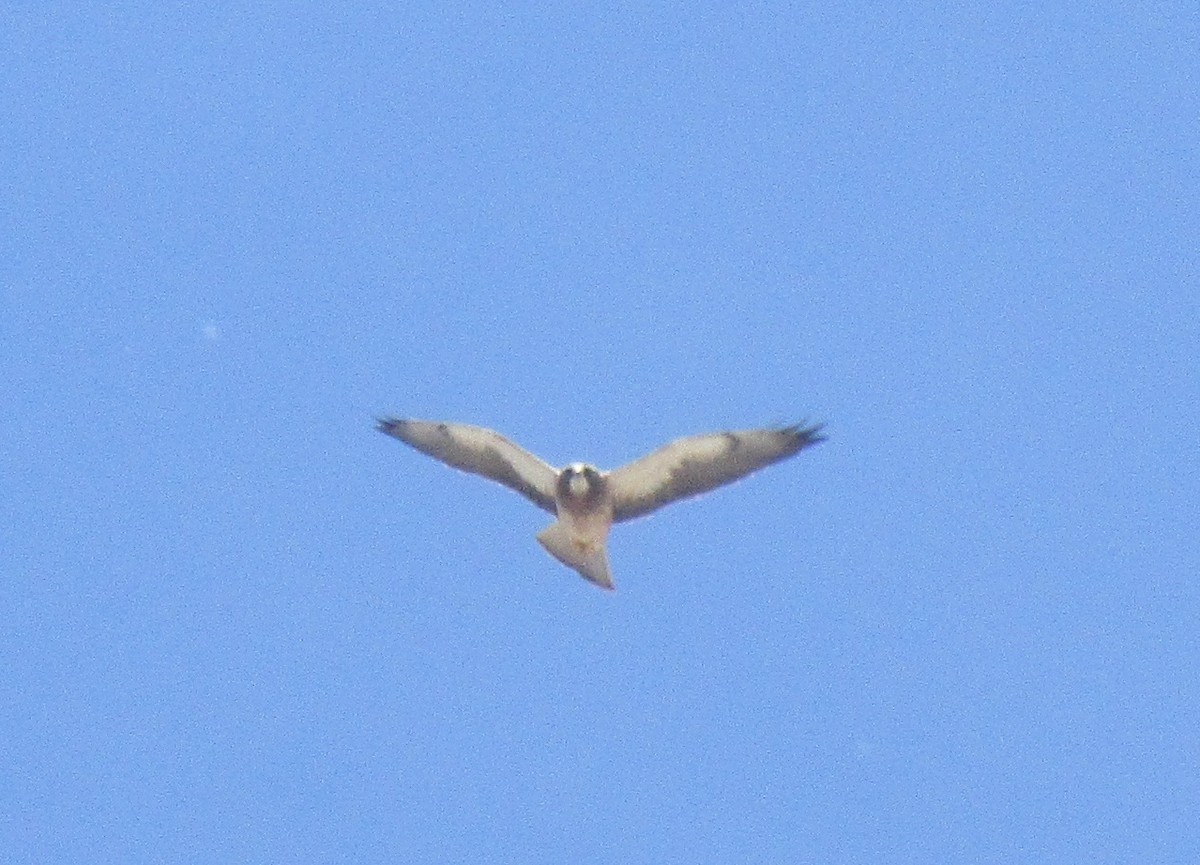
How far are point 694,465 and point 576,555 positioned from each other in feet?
3.33

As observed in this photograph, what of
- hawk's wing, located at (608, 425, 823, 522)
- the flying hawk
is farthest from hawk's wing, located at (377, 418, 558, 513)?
hawk's wing, located at (608, 425, 823, 522)

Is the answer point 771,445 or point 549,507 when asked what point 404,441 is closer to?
point 549,507

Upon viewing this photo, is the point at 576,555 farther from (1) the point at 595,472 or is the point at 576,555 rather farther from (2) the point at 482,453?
(2) the point at 482,453

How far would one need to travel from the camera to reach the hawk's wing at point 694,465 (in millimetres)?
21516

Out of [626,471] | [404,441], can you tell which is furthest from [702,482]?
[404,441]

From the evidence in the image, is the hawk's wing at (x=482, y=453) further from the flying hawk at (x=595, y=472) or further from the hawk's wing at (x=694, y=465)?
the hawk's wing at (x=694, y=465)

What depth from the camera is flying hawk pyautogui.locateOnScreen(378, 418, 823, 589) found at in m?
21.6

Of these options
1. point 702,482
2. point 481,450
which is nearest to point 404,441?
point 481,450

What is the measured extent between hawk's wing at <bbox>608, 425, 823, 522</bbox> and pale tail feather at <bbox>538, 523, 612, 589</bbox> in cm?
30

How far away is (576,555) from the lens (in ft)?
72.5

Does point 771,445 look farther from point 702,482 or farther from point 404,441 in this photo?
point 404,441

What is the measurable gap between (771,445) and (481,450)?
6.85 feet

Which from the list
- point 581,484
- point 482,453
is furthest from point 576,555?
point 482,453

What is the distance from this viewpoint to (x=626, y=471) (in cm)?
2195
